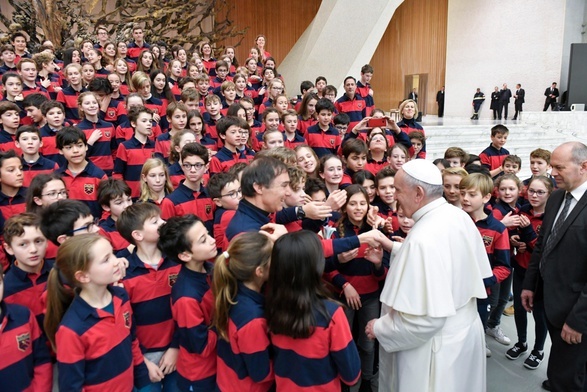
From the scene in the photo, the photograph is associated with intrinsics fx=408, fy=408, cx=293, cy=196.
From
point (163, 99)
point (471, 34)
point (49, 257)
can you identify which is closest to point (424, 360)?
point (49, 257)

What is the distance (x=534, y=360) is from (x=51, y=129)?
5343mm

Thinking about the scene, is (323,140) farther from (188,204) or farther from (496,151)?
(188,204)

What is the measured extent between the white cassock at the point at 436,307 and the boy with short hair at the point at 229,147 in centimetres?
265

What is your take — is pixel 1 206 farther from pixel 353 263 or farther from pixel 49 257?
pixel 353 263

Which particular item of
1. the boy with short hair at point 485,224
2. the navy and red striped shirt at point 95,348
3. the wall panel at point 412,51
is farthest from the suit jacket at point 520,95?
the navy and red striped shirt at point 95,348

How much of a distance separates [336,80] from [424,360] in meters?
12.1

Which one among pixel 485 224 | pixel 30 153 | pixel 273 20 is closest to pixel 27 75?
pixel 30 153

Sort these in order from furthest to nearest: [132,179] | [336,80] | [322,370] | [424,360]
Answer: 1. [336,80]
2. [132,179]
3. [424,360]
4. [322,370]

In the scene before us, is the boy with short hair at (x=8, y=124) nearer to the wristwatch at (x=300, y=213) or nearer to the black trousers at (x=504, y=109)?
the wristwatch at (x=300, y=213)

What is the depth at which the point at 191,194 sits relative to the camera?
3.52 m

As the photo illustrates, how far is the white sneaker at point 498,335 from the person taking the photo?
12.3 ft

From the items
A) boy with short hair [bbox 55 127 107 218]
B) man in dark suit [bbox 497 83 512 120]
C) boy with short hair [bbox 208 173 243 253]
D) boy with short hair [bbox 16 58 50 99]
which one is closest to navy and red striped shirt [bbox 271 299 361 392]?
boy with short hair [bbox 208 173 243 253]

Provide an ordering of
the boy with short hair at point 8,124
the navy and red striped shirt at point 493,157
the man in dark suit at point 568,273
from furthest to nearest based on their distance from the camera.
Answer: the navy and red striped shirt at point 493,157 → the boy with short hair at point 8,124 → the man in dark suit at point 568,273

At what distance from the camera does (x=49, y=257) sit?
2.77m
